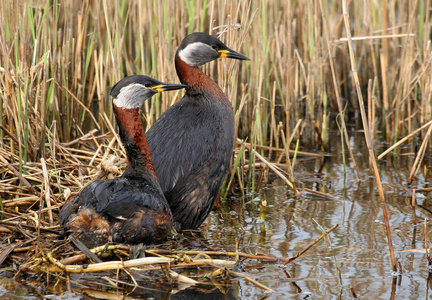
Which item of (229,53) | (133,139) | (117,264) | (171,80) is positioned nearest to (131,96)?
(133,139)

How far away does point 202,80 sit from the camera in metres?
4.94

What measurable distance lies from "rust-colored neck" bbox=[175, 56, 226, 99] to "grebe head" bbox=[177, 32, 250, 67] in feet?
0.13

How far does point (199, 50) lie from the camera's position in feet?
16.4

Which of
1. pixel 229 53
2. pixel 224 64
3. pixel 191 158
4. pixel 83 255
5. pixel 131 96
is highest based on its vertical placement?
pixel 229 53

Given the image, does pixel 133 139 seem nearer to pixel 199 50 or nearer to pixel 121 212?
pixel 121 212

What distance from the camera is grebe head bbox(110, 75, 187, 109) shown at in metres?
4.34

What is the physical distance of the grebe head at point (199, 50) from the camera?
4.97 m

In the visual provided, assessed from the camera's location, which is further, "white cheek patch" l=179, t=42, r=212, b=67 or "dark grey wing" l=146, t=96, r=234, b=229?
"white cheek patch" l=179, t=42, r=212, b=67

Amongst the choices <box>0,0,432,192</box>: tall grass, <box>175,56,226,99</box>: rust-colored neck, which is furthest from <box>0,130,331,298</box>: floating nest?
<box>175,56,226,99</box>: rust-colored neck

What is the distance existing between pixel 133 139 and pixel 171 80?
4.14 ft

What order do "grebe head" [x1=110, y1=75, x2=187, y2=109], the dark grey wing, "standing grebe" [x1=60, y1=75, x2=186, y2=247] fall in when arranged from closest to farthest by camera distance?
1. "standing grebe" [x1=60, y1=75, x2=186, y2=247]
2. "grebe head" [x1=110, y1=75, x2=187, y2=109]
3. the dark grey wing

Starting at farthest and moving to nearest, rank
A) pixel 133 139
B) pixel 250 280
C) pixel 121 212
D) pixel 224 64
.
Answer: pixel 224 64 < pixel 133 139 < pixel 121 212 < pixel 250 280

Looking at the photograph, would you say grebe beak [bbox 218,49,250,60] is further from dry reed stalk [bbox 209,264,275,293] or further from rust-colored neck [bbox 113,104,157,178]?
dry reed stalk [bbox 209,264,275,293]

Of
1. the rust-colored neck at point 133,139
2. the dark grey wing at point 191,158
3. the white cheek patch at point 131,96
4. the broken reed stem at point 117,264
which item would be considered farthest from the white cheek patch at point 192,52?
the broken reed stem at point 117,264
